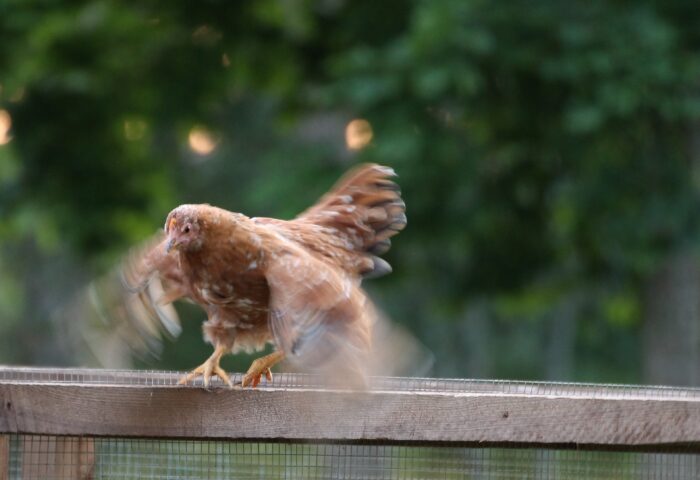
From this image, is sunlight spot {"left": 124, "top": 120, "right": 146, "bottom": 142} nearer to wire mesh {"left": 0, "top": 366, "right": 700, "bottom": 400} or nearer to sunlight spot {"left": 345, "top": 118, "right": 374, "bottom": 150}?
sunlight spot {"left": 345, "top": 118, "right": 374, "bottom": 150}

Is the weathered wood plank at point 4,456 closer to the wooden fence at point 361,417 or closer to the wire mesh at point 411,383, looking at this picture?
the wooden fence at point 361,417

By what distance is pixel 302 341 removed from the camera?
298 cm

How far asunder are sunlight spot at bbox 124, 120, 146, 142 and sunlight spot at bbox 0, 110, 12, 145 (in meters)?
1.09

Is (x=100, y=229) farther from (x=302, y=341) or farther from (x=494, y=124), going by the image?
(x=302, y=341)

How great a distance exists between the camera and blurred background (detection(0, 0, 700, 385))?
7152 mm

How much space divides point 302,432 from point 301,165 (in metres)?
5.51

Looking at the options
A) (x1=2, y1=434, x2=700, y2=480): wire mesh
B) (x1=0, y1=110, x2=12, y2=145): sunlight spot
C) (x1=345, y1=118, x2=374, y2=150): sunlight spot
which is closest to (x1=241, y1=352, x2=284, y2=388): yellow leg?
(x1=2, y1=434, x2=700, y2=480): wire mesh

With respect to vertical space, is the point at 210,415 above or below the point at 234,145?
below

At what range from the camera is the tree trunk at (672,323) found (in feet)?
28.2

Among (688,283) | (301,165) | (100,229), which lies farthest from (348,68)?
(688,283)

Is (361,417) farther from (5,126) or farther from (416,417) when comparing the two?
(5,126)

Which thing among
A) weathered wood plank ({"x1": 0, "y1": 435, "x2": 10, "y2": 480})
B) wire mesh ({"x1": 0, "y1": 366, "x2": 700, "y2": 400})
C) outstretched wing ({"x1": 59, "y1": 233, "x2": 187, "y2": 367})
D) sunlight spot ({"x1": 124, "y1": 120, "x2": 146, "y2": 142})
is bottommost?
weathered wood plank ({"x1": 0, "y1": 435, "x2": 10, "y2": 480})

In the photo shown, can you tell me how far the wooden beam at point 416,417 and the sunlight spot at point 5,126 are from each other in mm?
5824

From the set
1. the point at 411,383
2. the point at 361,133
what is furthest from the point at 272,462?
the point at 361,133
